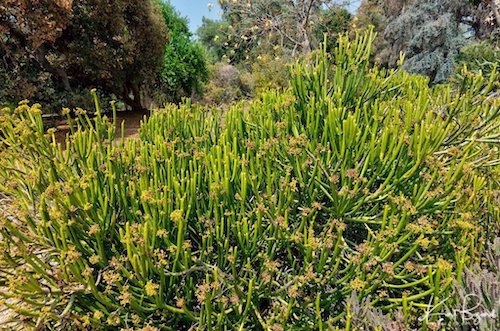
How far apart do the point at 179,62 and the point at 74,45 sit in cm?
694

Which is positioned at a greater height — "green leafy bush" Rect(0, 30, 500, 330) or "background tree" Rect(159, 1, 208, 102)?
"background tree" Rect(159, 1, 208, 102)

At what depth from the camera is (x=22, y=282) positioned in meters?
1.64

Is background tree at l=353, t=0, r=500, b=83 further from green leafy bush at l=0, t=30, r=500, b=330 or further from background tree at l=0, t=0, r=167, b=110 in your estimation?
green leafy bush at l=0, t=30, r=500, b=330

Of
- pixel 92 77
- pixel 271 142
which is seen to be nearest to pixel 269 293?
pixel 271 142

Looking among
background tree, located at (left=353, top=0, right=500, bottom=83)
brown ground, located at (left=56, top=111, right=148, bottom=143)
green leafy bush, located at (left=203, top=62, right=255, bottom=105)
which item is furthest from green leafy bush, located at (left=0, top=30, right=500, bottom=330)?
green leafy bush, located at (left=203, top=62, right=255, bottom=105)

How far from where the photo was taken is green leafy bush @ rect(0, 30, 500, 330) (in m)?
1.71

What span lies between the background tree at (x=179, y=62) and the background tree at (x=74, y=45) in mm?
2875

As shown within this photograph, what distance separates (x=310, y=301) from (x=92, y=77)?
12.8 meters

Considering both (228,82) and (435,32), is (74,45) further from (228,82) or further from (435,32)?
(435,32)

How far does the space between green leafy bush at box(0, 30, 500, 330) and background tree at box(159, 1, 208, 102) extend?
14.7 m

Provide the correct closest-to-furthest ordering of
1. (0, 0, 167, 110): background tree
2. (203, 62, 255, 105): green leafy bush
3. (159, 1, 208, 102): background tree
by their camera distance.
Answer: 1. (0, 0, 167, 110): background tree
2. (159, 1, 208, 102): background tree
3. (203, 62, 255, 105): green leafy bush

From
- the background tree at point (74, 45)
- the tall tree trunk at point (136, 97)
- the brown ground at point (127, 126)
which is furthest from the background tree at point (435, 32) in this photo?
the brown ground at point (127, 126)

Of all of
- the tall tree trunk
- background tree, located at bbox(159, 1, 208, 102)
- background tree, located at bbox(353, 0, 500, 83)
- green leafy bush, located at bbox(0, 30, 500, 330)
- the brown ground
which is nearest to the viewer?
green leafy bush, located at bbox(0, 30, 500, 330)

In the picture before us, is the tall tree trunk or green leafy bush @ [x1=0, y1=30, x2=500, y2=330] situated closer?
green leafy bush @ [x1=0, y1=30, x2=500, y2=330]
